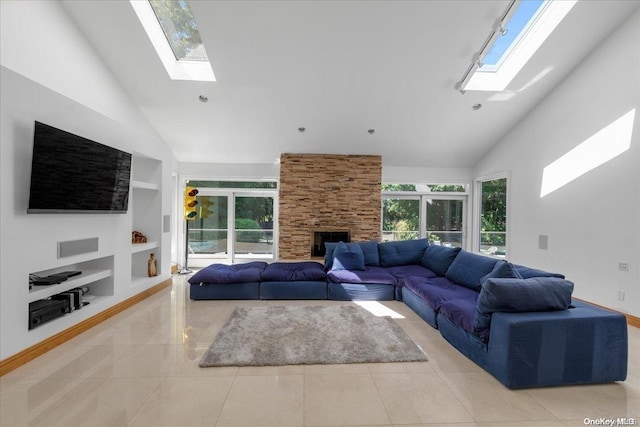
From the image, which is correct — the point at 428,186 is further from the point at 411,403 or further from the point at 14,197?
the point at 14,197

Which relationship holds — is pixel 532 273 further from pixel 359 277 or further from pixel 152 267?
pixel 152 267

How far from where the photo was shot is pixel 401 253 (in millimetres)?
5203

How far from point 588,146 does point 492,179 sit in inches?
97.2

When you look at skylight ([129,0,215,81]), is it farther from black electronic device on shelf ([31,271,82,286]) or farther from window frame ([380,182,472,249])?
window frame ([380,182,472,249])

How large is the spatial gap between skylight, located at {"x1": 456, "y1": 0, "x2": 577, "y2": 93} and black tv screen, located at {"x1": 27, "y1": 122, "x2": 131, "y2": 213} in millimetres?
4942

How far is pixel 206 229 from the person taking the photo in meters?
7.17

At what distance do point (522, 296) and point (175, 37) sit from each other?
538 centimetres

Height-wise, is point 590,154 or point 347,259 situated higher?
point 590,154

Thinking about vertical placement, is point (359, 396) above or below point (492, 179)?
below

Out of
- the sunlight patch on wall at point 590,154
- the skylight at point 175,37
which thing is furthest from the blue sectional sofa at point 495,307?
the skylight at point 175,37

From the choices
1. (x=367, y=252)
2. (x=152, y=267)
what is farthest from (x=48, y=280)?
(x=367, y=252)

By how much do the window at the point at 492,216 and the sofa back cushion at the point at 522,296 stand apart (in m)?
4.19

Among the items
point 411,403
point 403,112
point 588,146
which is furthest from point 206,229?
point 588,146

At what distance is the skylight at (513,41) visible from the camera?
3816 millimetres
